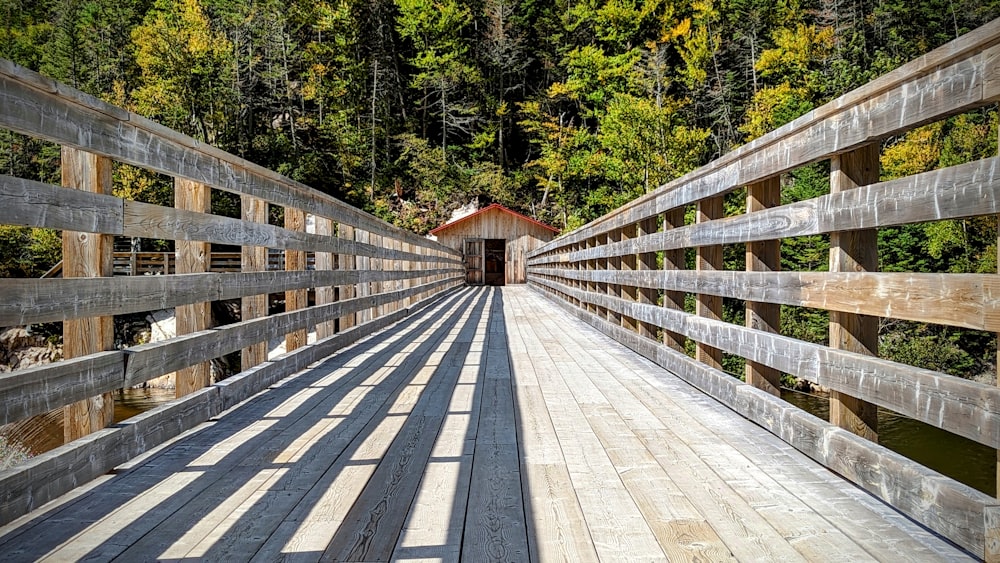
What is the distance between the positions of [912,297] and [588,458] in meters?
1.24

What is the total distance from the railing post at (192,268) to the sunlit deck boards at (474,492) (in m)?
0.23

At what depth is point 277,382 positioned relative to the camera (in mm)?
3982

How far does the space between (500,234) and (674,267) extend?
75.3ft

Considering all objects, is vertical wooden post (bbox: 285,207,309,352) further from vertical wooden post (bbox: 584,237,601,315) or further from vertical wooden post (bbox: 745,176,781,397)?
vertical wooden post (bbox: 584,237,601,315)

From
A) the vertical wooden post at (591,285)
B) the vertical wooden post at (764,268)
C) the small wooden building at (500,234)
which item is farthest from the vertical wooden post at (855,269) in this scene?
the small wooden building at (500,234)

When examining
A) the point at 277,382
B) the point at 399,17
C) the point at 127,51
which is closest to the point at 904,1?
the point at 399,17

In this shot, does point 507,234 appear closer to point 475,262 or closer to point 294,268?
point 475,262

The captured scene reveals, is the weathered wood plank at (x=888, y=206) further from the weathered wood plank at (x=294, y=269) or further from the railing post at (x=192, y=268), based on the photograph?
the weathered wood plank at (x=294, y=269)

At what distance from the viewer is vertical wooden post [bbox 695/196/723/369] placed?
146 inches

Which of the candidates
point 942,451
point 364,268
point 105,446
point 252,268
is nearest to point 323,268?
point 252,268

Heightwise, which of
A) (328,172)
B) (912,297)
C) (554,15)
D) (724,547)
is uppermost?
(554,15)

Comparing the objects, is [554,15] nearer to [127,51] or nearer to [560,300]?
[127,51]

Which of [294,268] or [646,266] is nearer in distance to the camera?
[294,268]

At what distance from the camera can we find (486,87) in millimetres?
38156
